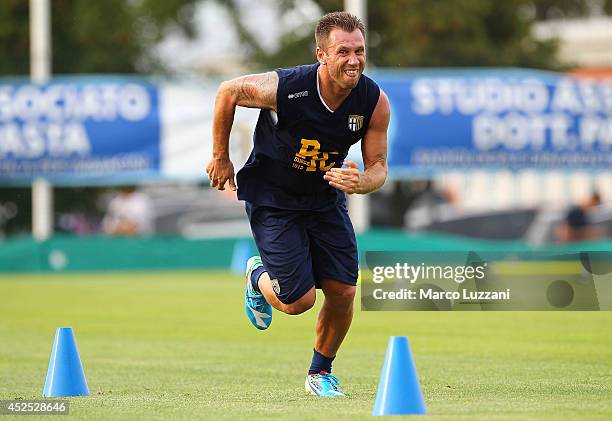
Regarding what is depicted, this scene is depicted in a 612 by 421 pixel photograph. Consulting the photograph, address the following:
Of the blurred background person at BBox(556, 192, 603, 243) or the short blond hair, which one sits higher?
the short blond hair

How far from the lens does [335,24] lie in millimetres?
8250

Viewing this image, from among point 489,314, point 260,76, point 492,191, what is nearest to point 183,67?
point 492,191

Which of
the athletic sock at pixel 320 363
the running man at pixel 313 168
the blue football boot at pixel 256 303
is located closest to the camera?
the running man at pixel 313 168

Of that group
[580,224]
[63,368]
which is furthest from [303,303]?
[580,224]

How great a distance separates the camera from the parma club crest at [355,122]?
837 centimetres

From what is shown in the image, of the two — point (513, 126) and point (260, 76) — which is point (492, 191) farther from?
point (260, 76)

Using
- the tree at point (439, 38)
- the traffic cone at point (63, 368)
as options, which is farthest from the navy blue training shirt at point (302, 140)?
the tree at point (439, 38)

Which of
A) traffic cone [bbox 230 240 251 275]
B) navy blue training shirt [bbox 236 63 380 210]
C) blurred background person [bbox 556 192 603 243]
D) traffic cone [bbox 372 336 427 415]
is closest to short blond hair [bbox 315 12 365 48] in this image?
navy blue training shirt [bbox 236 63 380 210]

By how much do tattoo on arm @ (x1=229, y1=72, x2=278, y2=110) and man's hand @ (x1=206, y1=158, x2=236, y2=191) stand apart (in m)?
0.40

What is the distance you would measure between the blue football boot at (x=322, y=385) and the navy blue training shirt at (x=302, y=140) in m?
1.12

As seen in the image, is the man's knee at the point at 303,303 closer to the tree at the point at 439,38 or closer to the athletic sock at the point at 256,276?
the athletic sock at the point at 256,276

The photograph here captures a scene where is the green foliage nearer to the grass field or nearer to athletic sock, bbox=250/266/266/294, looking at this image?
the grass field

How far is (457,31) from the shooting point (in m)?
38.8

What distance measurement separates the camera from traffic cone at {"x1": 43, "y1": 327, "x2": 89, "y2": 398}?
859cm
